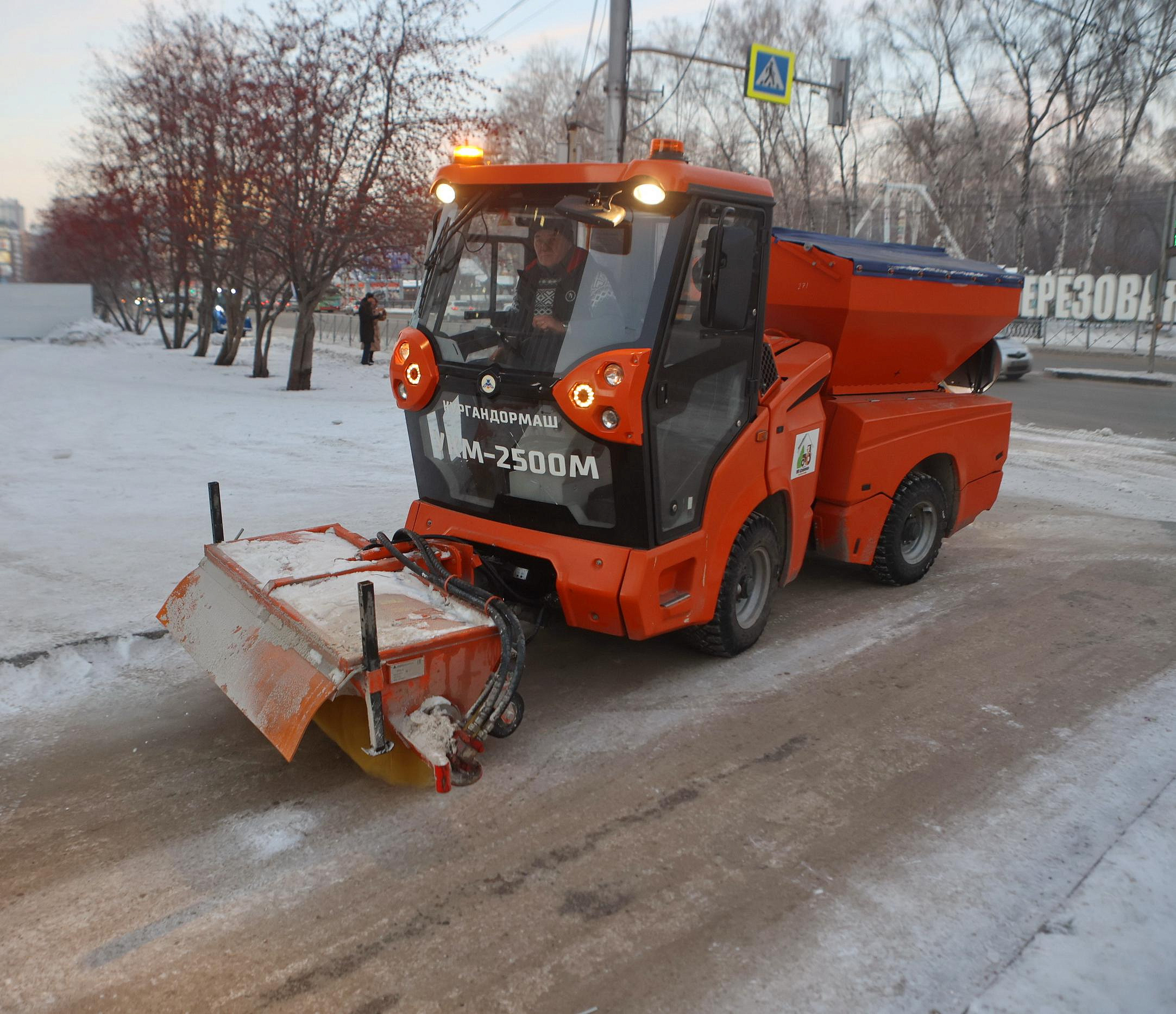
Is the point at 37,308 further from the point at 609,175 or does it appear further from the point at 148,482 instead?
the point at 609,175

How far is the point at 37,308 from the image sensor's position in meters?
34.8

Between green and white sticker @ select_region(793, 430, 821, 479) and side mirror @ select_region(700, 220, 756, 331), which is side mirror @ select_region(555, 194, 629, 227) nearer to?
side mirror @ select_region(700, 220, 756, 331)

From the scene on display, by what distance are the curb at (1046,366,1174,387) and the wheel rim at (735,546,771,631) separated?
63.8 feet

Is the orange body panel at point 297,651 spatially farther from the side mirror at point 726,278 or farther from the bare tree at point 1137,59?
the bare tree at point 1137,59

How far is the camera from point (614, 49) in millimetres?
13016

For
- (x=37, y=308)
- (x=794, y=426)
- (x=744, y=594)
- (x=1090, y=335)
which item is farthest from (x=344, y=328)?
(x=744, y=594)

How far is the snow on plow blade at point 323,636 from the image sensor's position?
3439 millimetres

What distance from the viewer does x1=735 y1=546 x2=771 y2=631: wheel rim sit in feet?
16.9

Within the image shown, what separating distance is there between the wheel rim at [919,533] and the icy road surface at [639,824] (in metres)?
0.29

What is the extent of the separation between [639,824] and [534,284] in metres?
2.37

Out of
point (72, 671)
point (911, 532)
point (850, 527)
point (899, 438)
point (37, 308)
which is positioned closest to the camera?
point (72, 671)

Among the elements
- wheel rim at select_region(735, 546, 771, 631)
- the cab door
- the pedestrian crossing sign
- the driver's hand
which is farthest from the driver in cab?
the pedestrian crossing sign

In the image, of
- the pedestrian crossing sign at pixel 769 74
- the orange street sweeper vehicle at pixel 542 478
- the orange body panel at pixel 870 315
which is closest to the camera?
the orange street sweeper vehicle at pixel 542 478

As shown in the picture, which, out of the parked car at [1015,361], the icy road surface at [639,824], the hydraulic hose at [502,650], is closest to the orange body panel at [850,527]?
the icy road surface at [639,824]
